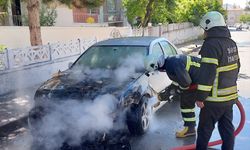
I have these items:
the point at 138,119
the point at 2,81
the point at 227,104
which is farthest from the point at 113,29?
the point at 227,104

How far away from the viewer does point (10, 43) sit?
46.6 feet

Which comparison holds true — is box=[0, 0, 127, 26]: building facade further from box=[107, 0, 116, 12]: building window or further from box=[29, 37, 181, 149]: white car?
box=[29, 37, 181, 149]: white car

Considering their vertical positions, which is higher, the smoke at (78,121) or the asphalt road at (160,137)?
the smoke at (78,121)

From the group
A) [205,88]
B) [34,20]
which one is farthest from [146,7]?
[205,88]

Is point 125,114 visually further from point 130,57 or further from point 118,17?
point 118,17

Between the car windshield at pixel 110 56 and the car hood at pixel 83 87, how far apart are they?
1.59 ft

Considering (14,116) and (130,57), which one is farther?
(14,116)

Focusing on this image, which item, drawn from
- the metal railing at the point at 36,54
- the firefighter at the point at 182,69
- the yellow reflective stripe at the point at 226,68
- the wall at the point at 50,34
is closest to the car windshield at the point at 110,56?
the firefighter at the point at 182,69

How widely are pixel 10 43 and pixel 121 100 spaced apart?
10.8 metres

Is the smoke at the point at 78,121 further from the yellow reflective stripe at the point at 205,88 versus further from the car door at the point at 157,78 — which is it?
the yellow reflective stripe at the point at 205,88

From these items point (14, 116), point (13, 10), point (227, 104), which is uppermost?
point (13, 10)

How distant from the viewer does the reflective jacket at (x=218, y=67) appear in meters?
3.54

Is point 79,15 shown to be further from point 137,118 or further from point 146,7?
point 137,118

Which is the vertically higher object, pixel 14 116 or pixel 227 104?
pixel 227 104
